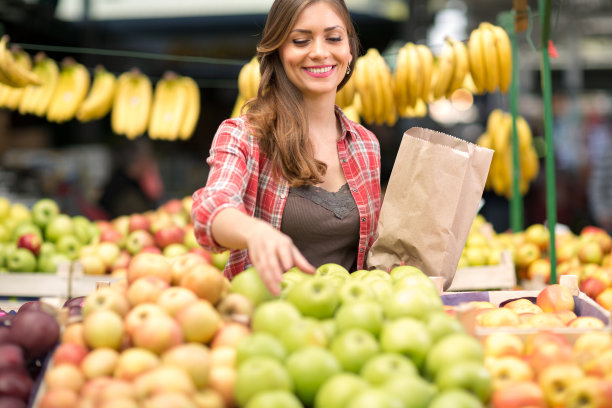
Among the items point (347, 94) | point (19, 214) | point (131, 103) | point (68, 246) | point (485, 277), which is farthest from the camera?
point (131, 103)

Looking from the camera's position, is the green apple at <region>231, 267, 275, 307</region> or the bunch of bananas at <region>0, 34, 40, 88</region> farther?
the bunch of bananas at <region>0, 34, 40, 88</region>

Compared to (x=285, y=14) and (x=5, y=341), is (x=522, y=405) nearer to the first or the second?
(x=5, y=341)

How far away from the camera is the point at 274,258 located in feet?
5.08

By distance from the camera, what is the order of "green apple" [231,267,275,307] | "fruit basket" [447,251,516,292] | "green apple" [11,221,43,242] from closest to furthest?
"green apple" [231,267,275,307] < "fruit basket" [447,251,516,292] < "green apple" [11,221,43,242]

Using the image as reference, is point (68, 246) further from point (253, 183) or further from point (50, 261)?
point (253, 183)

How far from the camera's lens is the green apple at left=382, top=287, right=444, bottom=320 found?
1.55m

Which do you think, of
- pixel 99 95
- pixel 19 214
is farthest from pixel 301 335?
pixel 99 95

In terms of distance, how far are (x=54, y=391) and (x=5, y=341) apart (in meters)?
0.35

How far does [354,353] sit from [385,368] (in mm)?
88

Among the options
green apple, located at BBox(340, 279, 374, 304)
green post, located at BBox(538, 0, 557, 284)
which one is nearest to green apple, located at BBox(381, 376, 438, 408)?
green apple, located at BBox(340, 279, 374, 304)

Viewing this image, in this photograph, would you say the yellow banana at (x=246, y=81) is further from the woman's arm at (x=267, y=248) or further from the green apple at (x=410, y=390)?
the green apple at (x=410, y=390)

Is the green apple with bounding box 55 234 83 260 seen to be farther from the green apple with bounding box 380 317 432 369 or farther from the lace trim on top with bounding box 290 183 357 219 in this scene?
the green apple with bounding box 380 317 432 369

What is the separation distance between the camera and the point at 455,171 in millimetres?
2291

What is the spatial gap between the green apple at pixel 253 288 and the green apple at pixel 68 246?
7.79 ft
